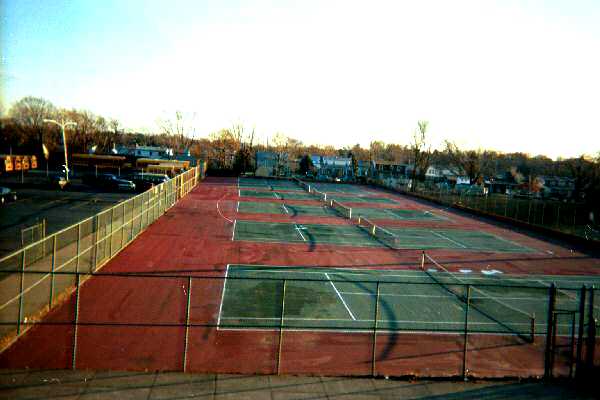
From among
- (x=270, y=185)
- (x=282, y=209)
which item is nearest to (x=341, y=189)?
(x=270, y=185)

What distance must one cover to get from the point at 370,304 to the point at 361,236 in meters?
16.7

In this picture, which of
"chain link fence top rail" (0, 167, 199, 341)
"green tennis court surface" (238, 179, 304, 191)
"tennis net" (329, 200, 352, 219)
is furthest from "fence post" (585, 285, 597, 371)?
"green tennis court surface" (238, 179, 304, 191)

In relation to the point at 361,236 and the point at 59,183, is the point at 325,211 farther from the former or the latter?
the point at 59,183

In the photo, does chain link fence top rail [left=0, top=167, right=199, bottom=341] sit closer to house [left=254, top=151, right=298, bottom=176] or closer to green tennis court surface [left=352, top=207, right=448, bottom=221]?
green tennis court surface [left=352, top=207, right=448, bottom=221]

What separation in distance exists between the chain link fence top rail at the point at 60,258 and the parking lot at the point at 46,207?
488 cm

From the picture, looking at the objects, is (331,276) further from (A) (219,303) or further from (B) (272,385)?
(B) (272,385)

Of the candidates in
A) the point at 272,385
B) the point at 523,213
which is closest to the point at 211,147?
the point at 523,213

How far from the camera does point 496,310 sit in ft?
67.5

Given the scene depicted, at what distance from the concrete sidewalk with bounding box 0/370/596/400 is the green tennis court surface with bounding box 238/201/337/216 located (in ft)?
121

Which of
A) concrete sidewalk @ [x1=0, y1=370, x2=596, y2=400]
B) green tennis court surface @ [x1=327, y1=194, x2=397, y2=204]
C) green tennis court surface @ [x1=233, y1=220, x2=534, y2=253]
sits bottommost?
concrete sidewalk @ [x1=0, y1=370, x2=596, y2=400]

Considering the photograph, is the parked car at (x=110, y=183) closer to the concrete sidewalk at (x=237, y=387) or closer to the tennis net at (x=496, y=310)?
the tennis net at (x=496, y=310)

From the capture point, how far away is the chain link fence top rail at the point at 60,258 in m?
15.0

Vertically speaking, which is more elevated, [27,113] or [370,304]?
[27,113]

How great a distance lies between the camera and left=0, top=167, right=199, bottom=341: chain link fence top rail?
15.0 m
